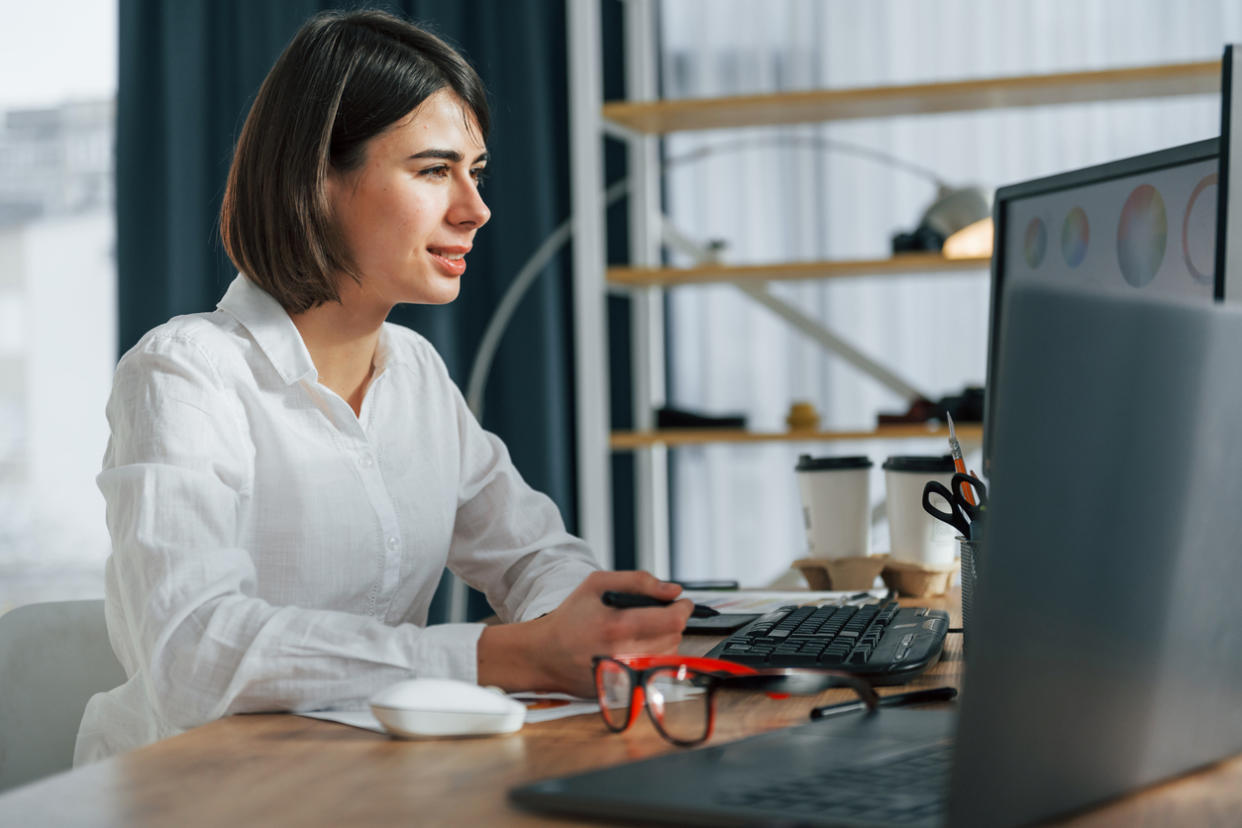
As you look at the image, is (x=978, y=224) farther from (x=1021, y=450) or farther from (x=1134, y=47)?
(x=1021, y=450)

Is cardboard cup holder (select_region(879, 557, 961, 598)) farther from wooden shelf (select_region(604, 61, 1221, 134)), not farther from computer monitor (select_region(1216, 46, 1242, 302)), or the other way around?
wooden shelf (select_region(604, 61, 1221, 134))

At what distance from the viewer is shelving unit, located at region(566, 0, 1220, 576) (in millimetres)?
2682

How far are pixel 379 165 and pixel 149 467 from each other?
0.46 meters

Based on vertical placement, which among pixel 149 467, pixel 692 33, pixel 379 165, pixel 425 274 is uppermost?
pixel 692 33

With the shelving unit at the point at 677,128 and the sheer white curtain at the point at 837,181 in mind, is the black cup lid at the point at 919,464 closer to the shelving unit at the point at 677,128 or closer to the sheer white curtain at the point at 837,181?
the shelving unit at the point at 677,128

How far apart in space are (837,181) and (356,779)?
2.84 m

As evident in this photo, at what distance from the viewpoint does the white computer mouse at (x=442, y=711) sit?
30.9 inches

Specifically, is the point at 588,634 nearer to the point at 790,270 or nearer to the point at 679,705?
the point at 679,705

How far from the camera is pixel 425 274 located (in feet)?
4.40

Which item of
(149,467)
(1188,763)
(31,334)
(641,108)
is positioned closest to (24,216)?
(31,334)

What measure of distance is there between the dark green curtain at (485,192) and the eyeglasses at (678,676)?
2.50 metres

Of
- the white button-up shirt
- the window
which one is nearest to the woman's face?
the white button-up shirt

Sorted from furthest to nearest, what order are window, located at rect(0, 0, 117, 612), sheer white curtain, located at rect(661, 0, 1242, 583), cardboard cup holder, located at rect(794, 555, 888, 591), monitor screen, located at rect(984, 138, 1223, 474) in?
window, located at rect(0, 0, 117, 612) → sheer white curtain, located at rect(661, 0, 1242, 583) → cardboard cup holder, located at rect(794, 555, 888, 591) → monitor screen, located at rect(984, 138, 1223, 474)

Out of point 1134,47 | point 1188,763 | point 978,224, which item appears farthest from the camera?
point 1134,47
